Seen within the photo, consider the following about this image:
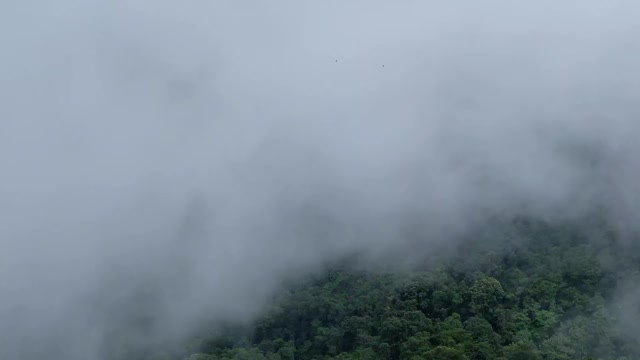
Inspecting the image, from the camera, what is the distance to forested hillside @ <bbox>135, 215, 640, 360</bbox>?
32156 mm

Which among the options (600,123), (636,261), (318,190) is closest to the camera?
(636,261)

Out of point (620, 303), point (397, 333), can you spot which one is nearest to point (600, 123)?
point (620, 303)

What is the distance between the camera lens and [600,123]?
46.4 metres

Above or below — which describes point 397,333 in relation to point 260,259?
below

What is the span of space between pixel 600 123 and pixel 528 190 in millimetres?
A: 5957

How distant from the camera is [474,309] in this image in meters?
35.1

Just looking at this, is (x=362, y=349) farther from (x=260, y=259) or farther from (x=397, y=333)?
(x=260, y=259)

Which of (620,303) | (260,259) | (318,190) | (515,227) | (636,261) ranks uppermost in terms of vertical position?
(318,190)

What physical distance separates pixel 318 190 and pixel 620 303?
20.1 m

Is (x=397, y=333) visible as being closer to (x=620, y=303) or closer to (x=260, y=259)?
(x=620, y=303)

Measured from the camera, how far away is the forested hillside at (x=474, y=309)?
105 feet

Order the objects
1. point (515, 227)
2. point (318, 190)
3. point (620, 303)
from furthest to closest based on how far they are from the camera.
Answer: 1. point (318, 190)
2. point (515, 227)
3. point (620, 303)

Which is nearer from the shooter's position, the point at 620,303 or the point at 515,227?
the point at 620,303

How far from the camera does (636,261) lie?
118 feet
